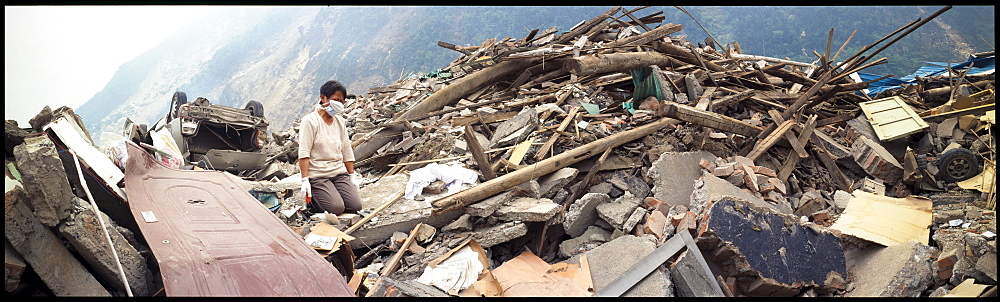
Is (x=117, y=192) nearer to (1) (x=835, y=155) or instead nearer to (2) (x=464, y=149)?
(2) (x=464, y=149)

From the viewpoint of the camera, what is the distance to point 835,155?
6.66 m

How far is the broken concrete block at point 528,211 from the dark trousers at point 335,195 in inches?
53.4

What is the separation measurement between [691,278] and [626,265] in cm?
53

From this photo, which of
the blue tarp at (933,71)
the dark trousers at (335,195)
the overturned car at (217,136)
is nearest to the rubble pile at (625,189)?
Answer: the dark trousers at (335,195)

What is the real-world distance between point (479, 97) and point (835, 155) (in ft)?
16.7

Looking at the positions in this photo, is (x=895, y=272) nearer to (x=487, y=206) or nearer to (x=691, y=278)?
(x=691, y=278)

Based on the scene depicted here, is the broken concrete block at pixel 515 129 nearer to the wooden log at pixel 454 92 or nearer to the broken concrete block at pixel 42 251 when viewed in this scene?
the wooden log at pixel 454 92

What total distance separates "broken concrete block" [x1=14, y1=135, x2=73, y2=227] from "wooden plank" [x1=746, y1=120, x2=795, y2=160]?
6.20m

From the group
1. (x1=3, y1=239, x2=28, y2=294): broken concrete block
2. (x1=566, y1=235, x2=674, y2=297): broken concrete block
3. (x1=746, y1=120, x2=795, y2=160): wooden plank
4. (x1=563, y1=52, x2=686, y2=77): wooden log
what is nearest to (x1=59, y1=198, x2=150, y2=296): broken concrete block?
(x1=3, y1=239, x2=28, y2=294): broken concrete block

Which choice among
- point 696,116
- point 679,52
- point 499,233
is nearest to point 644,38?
point 679,52

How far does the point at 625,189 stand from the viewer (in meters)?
5.20

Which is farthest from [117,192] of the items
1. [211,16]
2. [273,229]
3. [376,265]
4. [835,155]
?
[211,16]

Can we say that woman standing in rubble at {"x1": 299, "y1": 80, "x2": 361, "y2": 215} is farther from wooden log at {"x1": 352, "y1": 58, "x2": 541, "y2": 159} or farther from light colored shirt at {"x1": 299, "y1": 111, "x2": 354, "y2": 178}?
wooden log at {"x1": 352, "y1": 58, "x2": 541, "y2": 159}

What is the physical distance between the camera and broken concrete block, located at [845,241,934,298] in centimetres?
341
